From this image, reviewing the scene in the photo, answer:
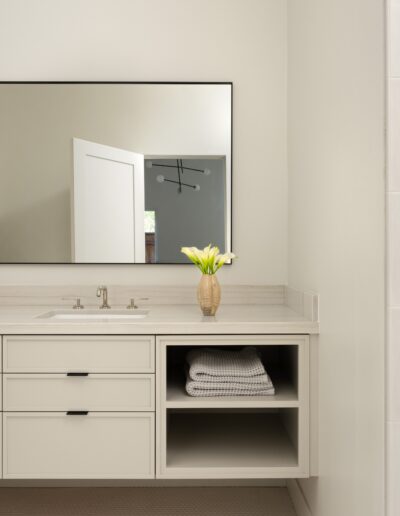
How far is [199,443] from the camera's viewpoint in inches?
85.5

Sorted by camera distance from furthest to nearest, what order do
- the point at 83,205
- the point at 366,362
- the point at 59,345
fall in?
the point at 83,205 → the point at 59,345 → the point at 366,362

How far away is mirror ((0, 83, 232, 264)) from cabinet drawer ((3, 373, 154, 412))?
2.42 feet

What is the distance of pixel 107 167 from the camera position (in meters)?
2.52

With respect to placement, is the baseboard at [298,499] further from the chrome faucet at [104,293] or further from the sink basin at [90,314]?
the chrome faucet at [104,293]

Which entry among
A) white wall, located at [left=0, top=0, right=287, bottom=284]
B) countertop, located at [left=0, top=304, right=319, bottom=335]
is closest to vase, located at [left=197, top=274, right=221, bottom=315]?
countertop, located at [left=0, top=304, right=319, bottom=335]

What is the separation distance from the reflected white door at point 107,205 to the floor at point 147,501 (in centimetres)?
108

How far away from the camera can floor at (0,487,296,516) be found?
226 cm

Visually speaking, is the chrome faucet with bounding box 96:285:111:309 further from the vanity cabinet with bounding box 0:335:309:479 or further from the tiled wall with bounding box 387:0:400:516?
the tiled wall with bounding box 387:0:400:516

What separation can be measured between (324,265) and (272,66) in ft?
3.93

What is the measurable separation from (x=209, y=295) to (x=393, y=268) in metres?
0.99

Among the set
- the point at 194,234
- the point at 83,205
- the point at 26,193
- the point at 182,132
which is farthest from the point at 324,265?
the point at 26,193

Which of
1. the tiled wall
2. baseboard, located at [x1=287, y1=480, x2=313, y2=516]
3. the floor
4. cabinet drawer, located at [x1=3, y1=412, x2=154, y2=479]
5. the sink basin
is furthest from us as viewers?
the sink basin

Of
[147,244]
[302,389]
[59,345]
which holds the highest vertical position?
[147,244]

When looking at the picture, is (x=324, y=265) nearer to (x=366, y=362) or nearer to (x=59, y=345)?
(x=366, y=362)
